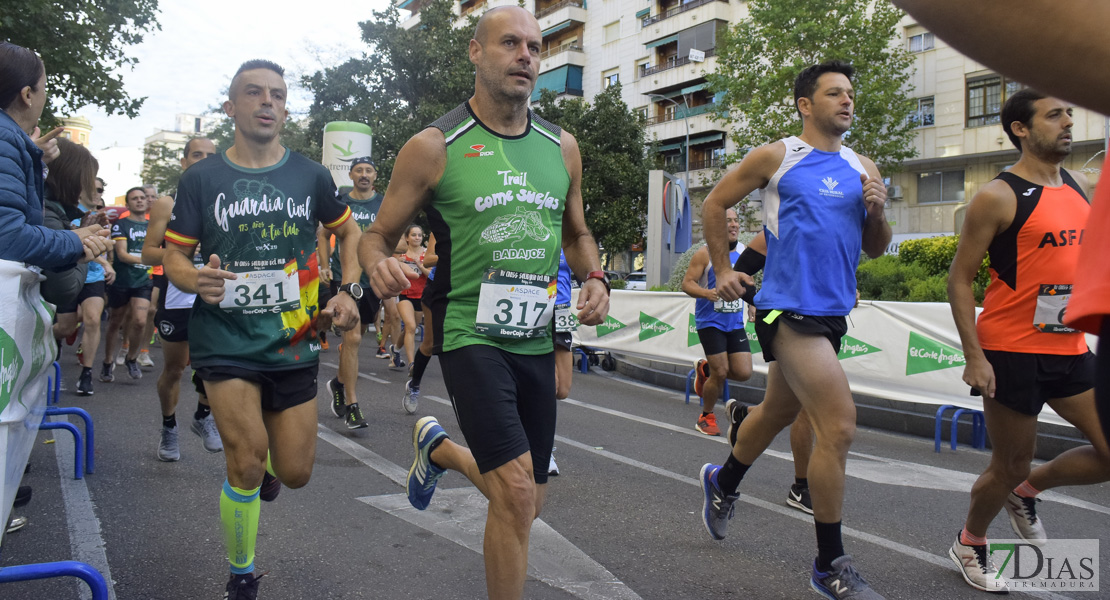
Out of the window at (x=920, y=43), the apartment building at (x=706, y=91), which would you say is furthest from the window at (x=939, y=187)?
the window at (x=920, y=43)

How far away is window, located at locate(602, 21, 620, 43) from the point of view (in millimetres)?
50719

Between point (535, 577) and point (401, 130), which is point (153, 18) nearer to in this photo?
point (401, 130)

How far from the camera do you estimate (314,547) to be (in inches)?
160

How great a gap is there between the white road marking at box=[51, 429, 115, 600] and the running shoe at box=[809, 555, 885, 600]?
2810mm

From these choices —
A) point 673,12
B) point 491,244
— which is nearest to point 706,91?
point 673,12

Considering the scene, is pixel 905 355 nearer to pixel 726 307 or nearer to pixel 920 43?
pixel 726 307

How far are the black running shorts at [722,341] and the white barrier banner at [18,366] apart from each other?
5361 millimetres

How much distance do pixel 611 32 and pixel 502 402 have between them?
51.2m

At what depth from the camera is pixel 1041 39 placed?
904 mm

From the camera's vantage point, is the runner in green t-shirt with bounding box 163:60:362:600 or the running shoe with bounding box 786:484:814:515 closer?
the runner in green t-shirt with bounding box 163:60:362:600

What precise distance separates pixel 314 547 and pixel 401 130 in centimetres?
2910

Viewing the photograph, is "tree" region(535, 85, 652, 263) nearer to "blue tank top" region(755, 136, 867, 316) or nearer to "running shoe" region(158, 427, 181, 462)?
"running shoe" region(158, 427, 181, 462)

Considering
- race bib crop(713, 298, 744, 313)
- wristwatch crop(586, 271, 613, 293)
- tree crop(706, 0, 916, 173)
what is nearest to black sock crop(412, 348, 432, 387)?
race bib crop(713, 298, 744, 313)

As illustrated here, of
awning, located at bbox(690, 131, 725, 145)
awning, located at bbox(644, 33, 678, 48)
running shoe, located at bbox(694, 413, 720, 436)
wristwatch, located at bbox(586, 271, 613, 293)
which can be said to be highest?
awning, located at bbox(644, 33, 678, 48)
